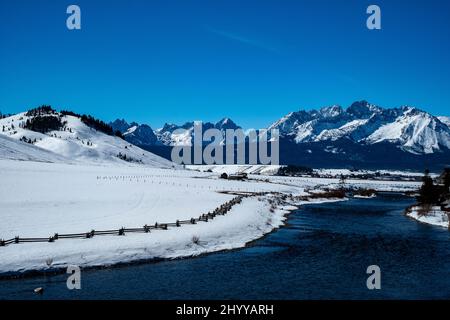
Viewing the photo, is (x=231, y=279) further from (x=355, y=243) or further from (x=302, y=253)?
(x=355, y=243)

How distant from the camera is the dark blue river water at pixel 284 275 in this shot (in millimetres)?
28516

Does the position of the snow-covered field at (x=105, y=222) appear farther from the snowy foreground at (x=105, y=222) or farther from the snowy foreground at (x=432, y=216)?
the snowy foreground at (x=432, y=216)

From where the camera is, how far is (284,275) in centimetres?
3347

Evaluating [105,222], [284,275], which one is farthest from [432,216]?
[105,222]

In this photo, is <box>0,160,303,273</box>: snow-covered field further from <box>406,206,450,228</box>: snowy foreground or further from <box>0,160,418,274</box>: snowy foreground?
<box>406,206,450,228</box>: snowy foreground

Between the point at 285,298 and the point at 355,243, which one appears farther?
the point at 355,243

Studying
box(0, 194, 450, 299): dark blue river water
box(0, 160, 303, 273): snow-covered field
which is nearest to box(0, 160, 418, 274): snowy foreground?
box(0, 160, 303, 273): snow-covered field

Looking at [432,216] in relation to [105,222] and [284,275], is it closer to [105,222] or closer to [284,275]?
[284,275]

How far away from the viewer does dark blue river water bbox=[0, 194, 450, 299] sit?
93.6ft

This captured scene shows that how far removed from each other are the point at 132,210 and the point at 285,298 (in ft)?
138

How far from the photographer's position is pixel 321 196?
128125mm

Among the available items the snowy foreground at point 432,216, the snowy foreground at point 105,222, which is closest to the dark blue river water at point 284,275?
the snowy foreground at point 105,222

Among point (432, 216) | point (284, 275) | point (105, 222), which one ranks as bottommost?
point (432, 216)
